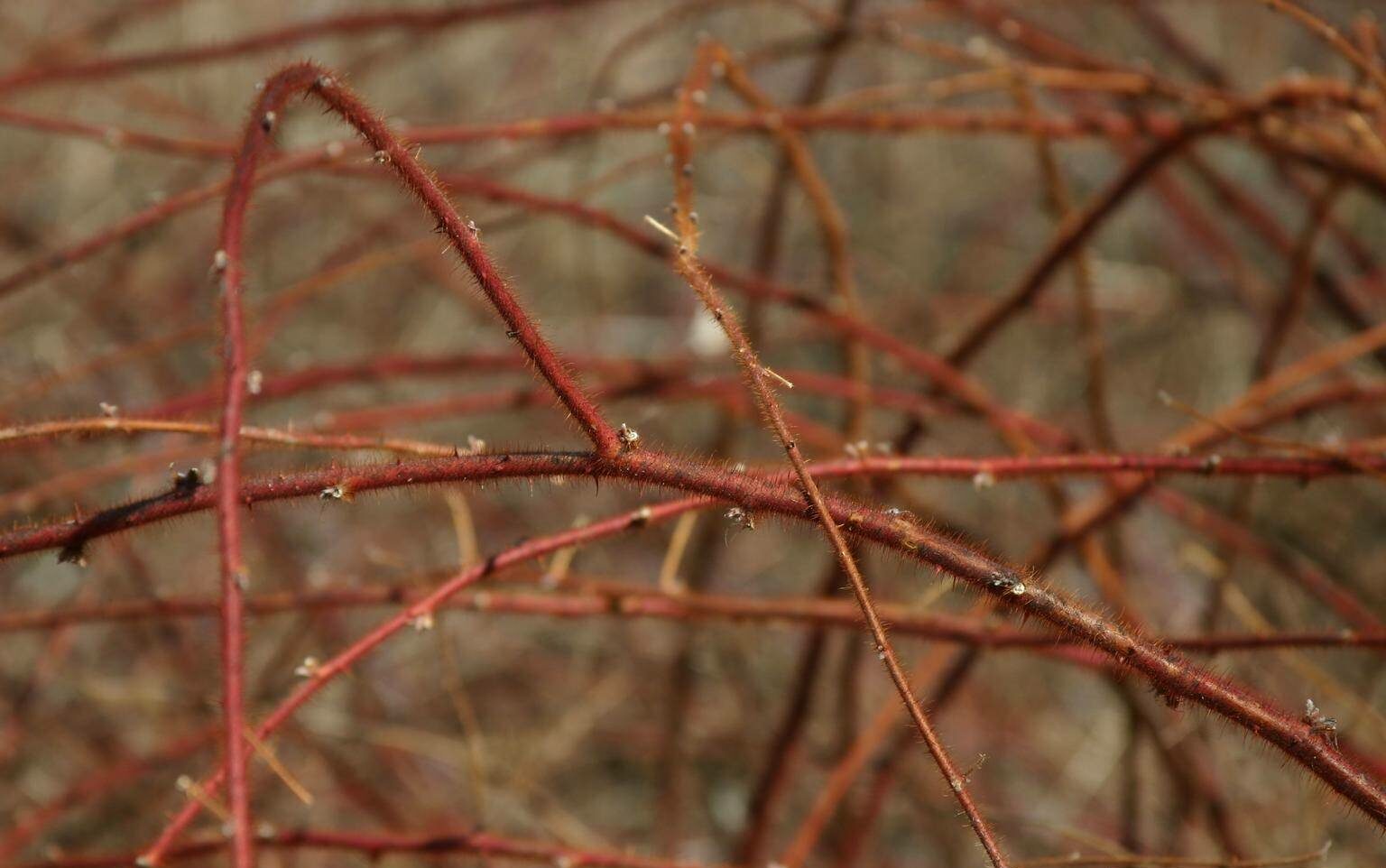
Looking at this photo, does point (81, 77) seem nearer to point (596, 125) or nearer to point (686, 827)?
point (596, 125)

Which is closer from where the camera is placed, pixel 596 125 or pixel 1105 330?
pixel 596 125

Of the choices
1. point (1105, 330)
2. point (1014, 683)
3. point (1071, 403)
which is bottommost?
point (1014, 683)

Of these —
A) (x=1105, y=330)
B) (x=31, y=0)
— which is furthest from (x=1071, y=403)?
(x=31, y=0)

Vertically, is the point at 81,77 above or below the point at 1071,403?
below

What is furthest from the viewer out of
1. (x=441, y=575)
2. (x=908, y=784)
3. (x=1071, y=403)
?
(x=1071, y=403)

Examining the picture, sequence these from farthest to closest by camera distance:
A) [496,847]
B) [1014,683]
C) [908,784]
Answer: [1014,683]
[908,784]
[496,847]

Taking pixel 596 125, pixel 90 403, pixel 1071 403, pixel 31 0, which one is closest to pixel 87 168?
pixel 31 0

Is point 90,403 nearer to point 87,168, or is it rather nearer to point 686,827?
point 87,168
